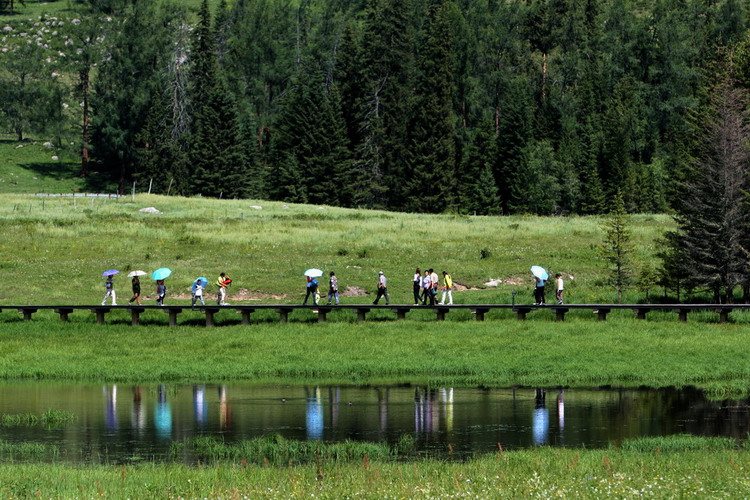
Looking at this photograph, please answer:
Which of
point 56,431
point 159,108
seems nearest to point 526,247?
point 56,431

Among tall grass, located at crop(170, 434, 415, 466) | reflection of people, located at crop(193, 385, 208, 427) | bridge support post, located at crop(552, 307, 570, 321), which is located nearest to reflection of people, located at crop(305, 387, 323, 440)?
tall grass, located at crop(170, 434, 415, 466)

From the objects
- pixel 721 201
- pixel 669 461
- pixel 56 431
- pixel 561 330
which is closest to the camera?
pixel 669 461

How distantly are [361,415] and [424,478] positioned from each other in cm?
878

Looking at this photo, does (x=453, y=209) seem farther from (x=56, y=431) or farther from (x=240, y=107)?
(x=56, y=431)

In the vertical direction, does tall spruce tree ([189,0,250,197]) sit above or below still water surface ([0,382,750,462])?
above

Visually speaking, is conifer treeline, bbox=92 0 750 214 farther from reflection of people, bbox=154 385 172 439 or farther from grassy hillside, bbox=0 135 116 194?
reflection of people, bbox=154 385 172 439

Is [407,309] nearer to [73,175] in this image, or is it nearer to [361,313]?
[361,313]

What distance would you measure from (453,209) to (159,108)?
33935mm

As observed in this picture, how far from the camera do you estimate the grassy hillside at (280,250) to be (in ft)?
178

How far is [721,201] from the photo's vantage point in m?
48.0

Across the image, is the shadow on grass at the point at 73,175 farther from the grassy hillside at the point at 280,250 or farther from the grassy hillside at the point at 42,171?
the grassy hillside at the point at 280,250

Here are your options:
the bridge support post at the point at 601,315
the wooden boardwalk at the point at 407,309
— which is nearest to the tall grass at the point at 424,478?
the bridge support post at the point at 601,315

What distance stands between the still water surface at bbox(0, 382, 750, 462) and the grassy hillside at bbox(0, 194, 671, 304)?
2053cm

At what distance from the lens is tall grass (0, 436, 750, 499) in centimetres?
1653
